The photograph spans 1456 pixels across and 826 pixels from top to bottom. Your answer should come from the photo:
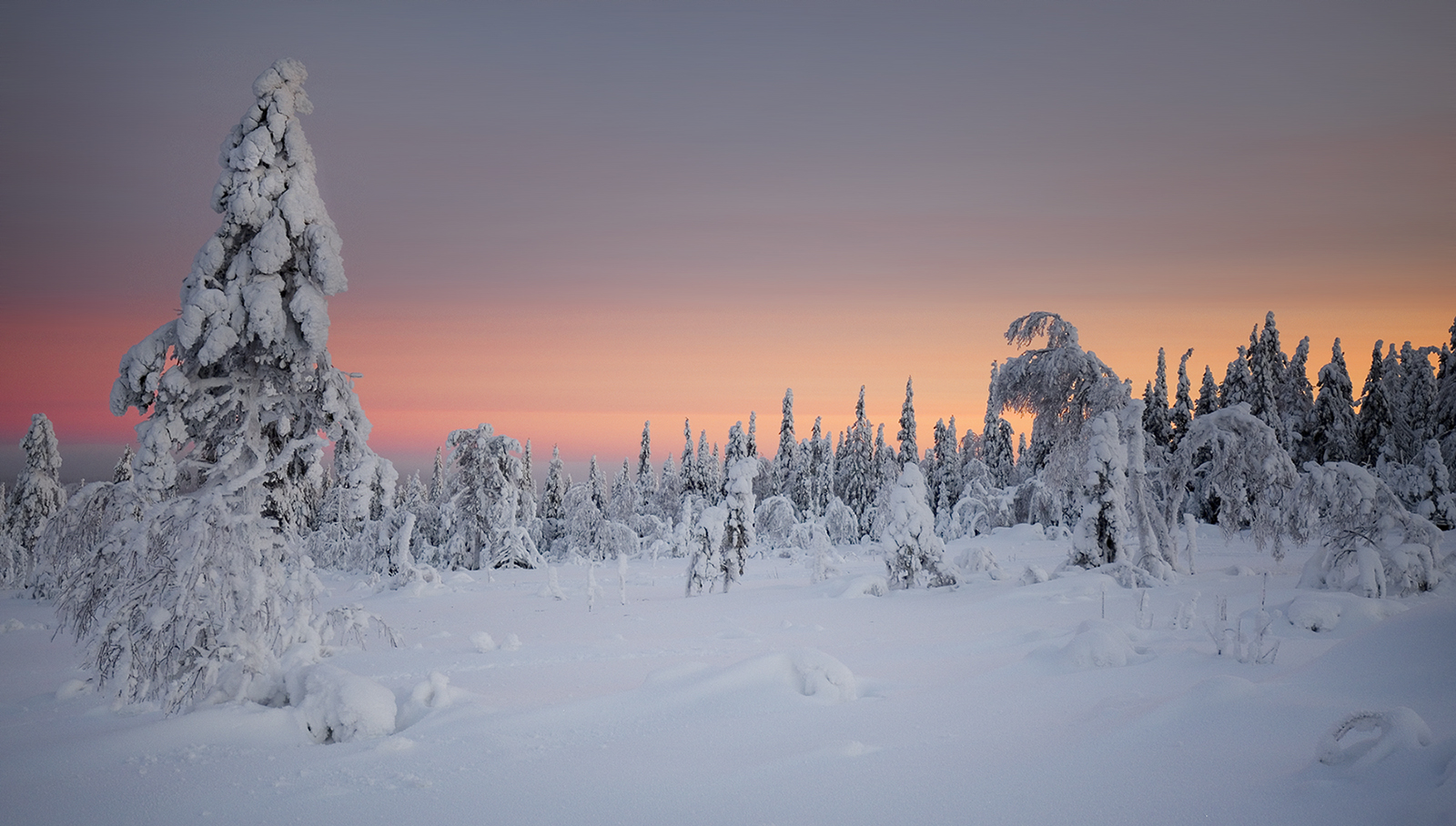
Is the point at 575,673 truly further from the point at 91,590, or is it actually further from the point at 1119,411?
the point at 1119,411

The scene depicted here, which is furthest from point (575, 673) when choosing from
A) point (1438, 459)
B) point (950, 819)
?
point (1438, 459)

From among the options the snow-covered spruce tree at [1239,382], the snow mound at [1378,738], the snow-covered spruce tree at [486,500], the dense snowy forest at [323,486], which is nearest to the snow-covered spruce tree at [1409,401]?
the dense snowy forest at [323,486]

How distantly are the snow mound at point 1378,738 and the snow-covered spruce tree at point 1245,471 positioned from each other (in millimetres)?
13561

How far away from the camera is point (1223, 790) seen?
16.1 ft

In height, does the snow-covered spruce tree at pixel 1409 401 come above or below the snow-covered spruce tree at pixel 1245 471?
above

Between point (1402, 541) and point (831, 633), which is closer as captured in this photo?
point (831, 633)

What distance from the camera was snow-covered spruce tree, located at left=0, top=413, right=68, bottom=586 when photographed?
107 ft

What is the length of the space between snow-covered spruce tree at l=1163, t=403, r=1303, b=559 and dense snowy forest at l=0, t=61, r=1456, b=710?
6cm

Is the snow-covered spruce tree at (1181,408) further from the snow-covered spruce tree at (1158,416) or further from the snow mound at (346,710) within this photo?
the snow mound at (346,710)

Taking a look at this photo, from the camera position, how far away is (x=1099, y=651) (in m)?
8.51

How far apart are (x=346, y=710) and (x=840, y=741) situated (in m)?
4.67

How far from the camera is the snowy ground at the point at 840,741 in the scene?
4938 millimetres

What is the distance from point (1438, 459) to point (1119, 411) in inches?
801

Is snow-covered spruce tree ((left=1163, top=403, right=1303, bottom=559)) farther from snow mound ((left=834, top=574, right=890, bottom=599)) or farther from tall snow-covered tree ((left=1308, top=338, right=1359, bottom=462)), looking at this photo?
tall snow-covered tree ((left=1308, top=338, right=1359, bottom=462))
